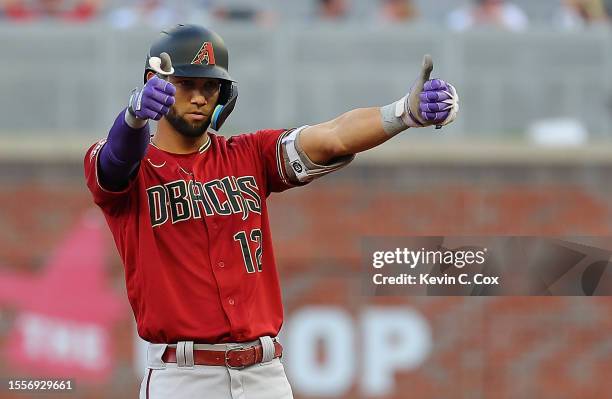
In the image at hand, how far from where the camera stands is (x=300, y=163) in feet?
17.3

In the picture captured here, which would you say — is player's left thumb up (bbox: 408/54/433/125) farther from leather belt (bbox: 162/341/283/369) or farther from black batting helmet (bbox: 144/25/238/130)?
leather belt (bbox: 162/341/283/369)

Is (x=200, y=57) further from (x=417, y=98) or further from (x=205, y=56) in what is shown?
(x=417, y=98)

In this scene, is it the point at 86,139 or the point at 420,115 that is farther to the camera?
the point at 86,139

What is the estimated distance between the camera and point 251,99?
34.9ft

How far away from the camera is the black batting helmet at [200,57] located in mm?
5176

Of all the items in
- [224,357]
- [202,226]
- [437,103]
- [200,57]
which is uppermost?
[200,57]

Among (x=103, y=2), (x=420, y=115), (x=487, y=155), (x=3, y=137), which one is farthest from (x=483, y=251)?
(x=103, y=2)

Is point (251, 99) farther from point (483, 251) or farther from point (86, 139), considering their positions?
point (483, 251)

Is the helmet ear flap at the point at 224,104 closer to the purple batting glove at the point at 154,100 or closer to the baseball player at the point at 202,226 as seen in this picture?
the baseball player at the point at 202,226

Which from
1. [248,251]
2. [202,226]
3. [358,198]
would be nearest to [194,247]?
[202,226]

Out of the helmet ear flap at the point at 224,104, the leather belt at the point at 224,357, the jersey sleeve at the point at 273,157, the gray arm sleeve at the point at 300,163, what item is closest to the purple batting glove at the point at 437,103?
the gray arm sleeve at the point at 300,163

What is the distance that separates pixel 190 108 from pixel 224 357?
93 cm

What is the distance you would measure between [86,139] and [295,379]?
2407mm

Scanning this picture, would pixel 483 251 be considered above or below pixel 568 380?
above
